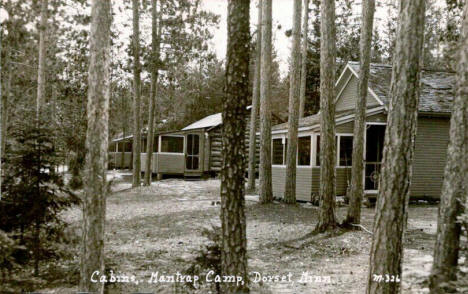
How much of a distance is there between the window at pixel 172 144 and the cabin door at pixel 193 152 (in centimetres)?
122

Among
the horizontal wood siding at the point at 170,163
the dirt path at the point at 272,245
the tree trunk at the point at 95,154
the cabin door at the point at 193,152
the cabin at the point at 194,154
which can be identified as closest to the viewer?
the tree trunk at the point at 95,154

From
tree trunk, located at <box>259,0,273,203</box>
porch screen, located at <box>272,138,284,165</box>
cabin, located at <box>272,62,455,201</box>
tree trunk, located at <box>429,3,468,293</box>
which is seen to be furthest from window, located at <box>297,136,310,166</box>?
tree trunk, located at <box>429,3,468,293</box>

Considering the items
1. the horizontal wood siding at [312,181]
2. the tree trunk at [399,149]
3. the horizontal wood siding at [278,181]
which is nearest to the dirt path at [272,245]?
the tree trunk at [399,149]

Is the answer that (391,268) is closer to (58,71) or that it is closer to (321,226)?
(321,226)

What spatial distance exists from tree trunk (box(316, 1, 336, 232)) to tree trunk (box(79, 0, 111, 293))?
636cm

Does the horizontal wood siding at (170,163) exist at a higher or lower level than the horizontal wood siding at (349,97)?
lower

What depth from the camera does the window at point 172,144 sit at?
33241mm

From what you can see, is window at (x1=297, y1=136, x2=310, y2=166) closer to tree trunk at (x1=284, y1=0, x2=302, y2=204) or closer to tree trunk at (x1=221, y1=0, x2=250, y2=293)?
tree trunk at (x1=284, y1=0, x2=302, y2=204)

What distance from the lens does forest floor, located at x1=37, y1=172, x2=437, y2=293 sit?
696 cm

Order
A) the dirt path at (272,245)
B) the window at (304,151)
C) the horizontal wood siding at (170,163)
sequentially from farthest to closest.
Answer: the horizontal wood siding at (170,163)
the window at (304,151)
the dirt path at (272,245)

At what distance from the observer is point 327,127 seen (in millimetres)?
10750

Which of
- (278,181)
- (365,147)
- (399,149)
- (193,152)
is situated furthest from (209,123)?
(399,149)

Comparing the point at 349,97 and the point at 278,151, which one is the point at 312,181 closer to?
the point at 278,151

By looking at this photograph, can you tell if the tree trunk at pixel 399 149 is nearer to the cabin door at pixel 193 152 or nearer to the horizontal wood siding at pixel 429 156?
the horizontal wood siding at pixel 429 156
